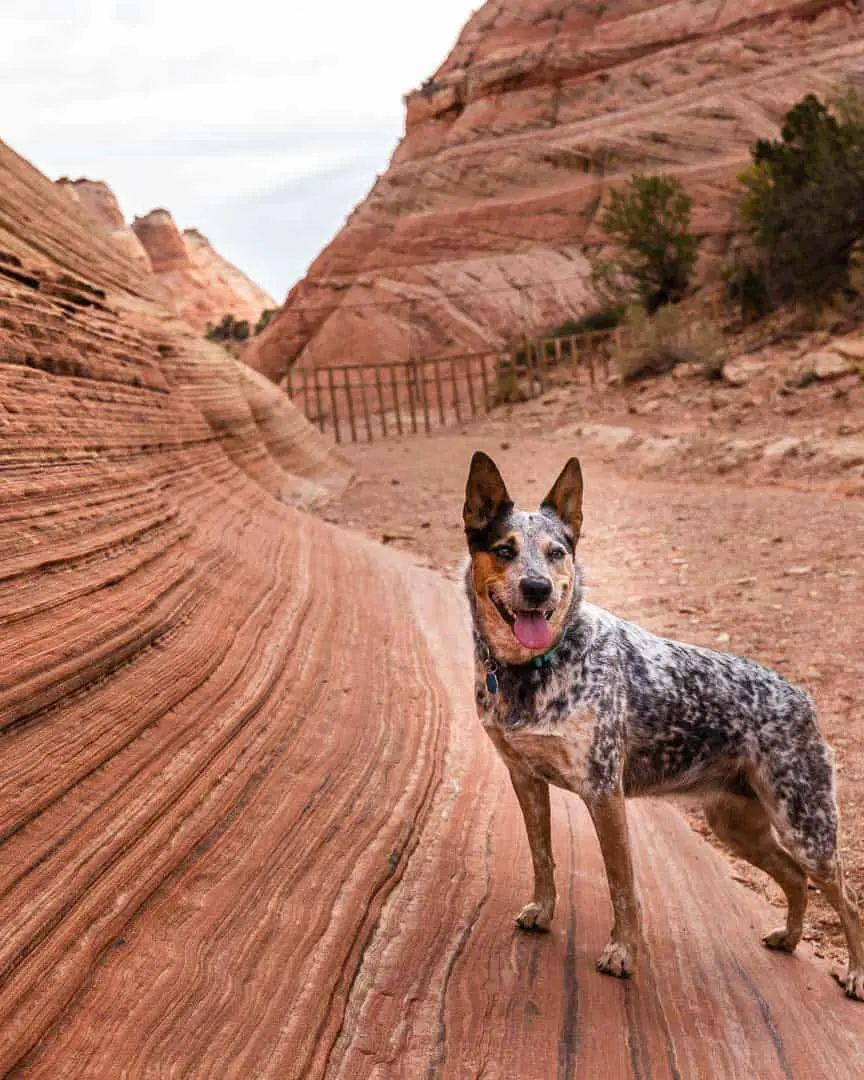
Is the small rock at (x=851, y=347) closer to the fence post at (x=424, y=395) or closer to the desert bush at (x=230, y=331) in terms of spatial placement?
→ the fence post at (x=424, y=395)

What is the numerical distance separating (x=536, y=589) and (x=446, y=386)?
27.7 meters

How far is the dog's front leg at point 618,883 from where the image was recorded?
251 cm

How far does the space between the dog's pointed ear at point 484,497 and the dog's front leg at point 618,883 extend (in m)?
0.82

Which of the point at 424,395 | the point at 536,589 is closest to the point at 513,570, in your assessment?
the point at 536,589

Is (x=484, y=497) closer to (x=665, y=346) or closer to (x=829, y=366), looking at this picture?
(x=829, y=366)

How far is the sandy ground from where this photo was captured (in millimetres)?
4562

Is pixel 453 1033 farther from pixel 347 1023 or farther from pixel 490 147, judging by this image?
pixel 490 147

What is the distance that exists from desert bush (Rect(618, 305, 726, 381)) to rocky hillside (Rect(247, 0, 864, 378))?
12.3m

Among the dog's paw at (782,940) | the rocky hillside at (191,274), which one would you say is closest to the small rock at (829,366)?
the dog's paw at (782,940)

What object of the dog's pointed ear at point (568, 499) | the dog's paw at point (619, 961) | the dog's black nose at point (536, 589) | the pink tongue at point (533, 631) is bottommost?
the dog's paw at point (619, 961)

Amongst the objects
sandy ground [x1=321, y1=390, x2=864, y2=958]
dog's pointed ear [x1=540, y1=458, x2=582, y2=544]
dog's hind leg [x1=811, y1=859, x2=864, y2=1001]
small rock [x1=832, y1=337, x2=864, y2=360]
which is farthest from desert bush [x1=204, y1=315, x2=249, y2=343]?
dog's hind leg [x1=811, y1=859, x2=864, y2=1001]

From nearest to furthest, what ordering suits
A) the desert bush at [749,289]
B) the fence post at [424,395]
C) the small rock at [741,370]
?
the small rock at [741,370] < the desert bush at [749,289] < the fence post at [424,395]

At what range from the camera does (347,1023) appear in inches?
85.1

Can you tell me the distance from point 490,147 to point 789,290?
20.6m
